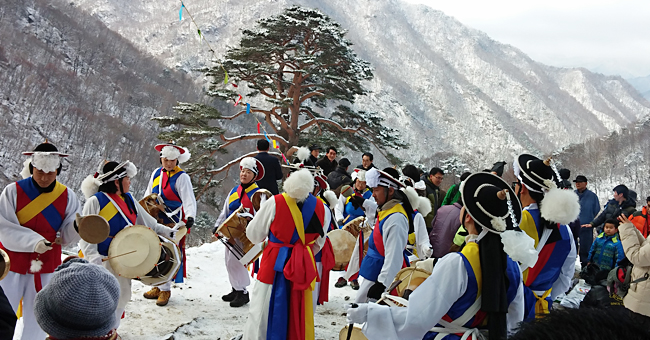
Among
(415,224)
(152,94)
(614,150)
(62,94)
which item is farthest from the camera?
(152,94)

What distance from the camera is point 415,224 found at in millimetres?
5000

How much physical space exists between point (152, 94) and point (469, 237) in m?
74.0

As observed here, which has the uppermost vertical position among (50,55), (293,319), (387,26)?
(387,26)

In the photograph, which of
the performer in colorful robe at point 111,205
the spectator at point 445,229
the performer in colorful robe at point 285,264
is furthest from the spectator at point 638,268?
the performer in colorful robe at point 111,205

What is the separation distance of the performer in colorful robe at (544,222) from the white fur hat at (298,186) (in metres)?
1.79

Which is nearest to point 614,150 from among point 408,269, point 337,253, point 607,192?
point 607,192

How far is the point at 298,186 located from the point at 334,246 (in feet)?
6.60

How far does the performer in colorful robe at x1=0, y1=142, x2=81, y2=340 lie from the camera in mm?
3752

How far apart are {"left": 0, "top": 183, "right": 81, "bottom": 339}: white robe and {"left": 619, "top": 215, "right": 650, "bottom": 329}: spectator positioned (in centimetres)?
527

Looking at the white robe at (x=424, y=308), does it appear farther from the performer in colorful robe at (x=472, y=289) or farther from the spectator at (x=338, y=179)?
the spectator at (x=338, y=179)

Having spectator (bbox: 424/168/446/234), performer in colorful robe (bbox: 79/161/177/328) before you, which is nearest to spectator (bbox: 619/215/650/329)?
spectator (bbox: 424/168/446/234)

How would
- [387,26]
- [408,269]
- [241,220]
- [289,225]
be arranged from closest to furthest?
[408,269]
[289,225]
[241,220]
[387,26]

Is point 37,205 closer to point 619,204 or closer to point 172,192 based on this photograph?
point 172,192

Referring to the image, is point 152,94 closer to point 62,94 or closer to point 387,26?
point 62,94
